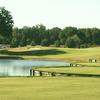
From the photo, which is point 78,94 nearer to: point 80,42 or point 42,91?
point 42,91

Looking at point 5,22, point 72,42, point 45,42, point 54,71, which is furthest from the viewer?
point 45,42

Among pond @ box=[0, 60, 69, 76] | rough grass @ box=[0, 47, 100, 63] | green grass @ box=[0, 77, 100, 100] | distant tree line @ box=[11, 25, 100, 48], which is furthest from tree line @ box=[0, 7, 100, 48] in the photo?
green grass @ box=[0, 77, 100, 100]

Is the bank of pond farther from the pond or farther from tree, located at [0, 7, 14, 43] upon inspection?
tree, located at [0, 7, 14, 43]

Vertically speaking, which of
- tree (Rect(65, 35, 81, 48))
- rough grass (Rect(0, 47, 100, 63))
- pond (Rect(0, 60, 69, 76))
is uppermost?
tree (Rect(65, 35, 81, 48))

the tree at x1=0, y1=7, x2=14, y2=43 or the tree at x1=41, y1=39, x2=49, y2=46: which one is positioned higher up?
the tree at x1=0, y1=7, x2=14, y2=43

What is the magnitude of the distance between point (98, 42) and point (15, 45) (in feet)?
134

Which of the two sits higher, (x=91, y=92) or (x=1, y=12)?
(x=1, y=12)

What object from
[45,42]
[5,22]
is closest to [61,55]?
[5,22]

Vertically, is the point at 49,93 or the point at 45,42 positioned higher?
the point at 45,42

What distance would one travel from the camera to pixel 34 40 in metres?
193

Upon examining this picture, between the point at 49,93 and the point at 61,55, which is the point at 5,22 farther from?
the point at 49,93

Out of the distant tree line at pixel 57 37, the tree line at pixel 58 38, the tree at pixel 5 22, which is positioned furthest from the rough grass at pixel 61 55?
the distant tree line at pixel 57 37

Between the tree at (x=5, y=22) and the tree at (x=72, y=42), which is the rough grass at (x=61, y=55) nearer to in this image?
the tree at (x=5, y=22)

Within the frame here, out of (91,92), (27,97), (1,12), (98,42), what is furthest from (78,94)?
(98,42)
